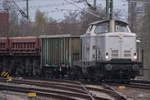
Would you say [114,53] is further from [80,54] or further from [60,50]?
[60,50]

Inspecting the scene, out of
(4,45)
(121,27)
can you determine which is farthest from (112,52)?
(4,45)

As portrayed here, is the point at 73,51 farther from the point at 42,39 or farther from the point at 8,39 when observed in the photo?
the point at 8,39

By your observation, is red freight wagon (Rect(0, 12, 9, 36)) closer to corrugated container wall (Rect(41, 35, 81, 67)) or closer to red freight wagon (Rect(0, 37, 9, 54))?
red freight wagon (Rect(0, 37, 9, 54))

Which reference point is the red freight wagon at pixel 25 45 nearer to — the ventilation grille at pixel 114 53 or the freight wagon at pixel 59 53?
the freight wagon at pixel 59 53

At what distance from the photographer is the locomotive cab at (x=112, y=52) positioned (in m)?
11.9

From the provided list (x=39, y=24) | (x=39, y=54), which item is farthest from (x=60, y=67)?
(x=39, y=24)

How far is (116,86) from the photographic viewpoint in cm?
1197

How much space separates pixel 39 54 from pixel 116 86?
7539mm

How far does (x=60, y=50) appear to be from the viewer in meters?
15.9

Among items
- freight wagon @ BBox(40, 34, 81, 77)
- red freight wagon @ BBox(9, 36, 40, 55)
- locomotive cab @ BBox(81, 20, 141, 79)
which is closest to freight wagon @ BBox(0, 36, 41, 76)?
red freight wagon @ BBox(9, 36, 40, 55)

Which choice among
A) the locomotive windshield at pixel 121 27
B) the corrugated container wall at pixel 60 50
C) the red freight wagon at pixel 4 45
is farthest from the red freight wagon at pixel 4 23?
the locomotive windshield at pixel 121 27

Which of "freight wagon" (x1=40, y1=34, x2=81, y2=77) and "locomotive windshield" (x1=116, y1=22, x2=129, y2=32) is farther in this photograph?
"freight wagon" (x1=40, y1=34, x2=81, y2=77)

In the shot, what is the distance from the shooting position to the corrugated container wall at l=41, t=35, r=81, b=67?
604 inches

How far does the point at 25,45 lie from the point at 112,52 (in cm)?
847
